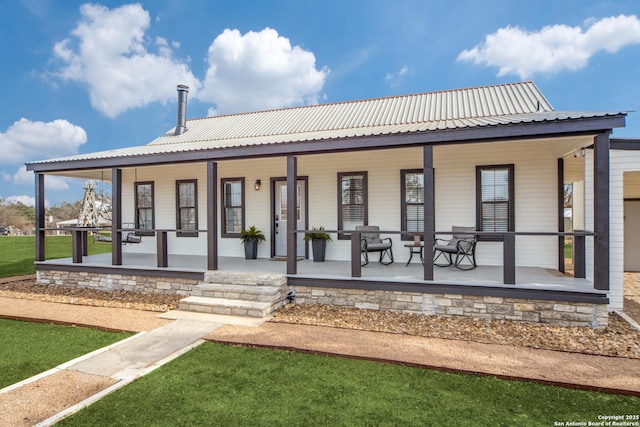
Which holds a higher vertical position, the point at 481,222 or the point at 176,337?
the point at 481,222

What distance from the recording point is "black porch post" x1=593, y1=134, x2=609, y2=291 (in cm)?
485

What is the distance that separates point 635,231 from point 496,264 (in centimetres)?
568

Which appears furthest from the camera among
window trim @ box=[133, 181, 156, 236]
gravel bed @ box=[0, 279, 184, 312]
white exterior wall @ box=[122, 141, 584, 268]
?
window trim @ box=[133, 181, 156, 236]

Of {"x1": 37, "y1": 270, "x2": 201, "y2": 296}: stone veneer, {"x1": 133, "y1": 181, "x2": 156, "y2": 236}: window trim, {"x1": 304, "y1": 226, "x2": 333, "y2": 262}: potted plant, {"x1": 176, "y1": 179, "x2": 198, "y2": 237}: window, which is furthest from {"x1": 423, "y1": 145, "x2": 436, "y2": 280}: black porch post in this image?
{"x1": 133, "y1": 181, "x2": 156, "y2": 236}: window trim

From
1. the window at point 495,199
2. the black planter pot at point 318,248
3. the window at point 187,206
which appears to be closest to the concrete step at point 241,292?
the black planter pot at point 318,248

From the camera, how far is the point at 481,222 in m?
7.30

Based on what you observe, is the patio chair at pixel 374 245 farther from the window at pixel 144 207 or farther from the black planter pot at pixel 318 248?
the window at pixel 144 207

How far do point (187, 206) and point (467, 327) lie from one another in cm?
746

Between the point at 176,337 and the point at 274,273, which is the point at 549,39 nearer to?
the point at 274,273

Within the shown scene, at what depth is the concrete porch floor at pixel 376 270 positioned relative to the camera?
5.55 m

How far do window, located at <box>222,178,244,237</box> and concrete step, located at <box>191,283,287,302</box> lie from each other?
9.17 ft

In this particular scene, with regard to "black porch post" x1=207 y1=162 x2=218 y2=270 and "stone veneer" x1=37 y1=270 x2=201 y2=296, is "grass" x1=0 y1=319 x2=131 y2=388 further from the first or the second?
"black porch post" x1=207 y1=162 x2=218 y2=270

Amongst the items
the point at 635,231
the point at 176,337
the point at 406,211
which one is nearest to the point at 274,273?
the point at 176,337

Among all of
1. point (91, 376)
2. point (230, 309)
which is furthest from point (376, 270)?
point (91, 376)
